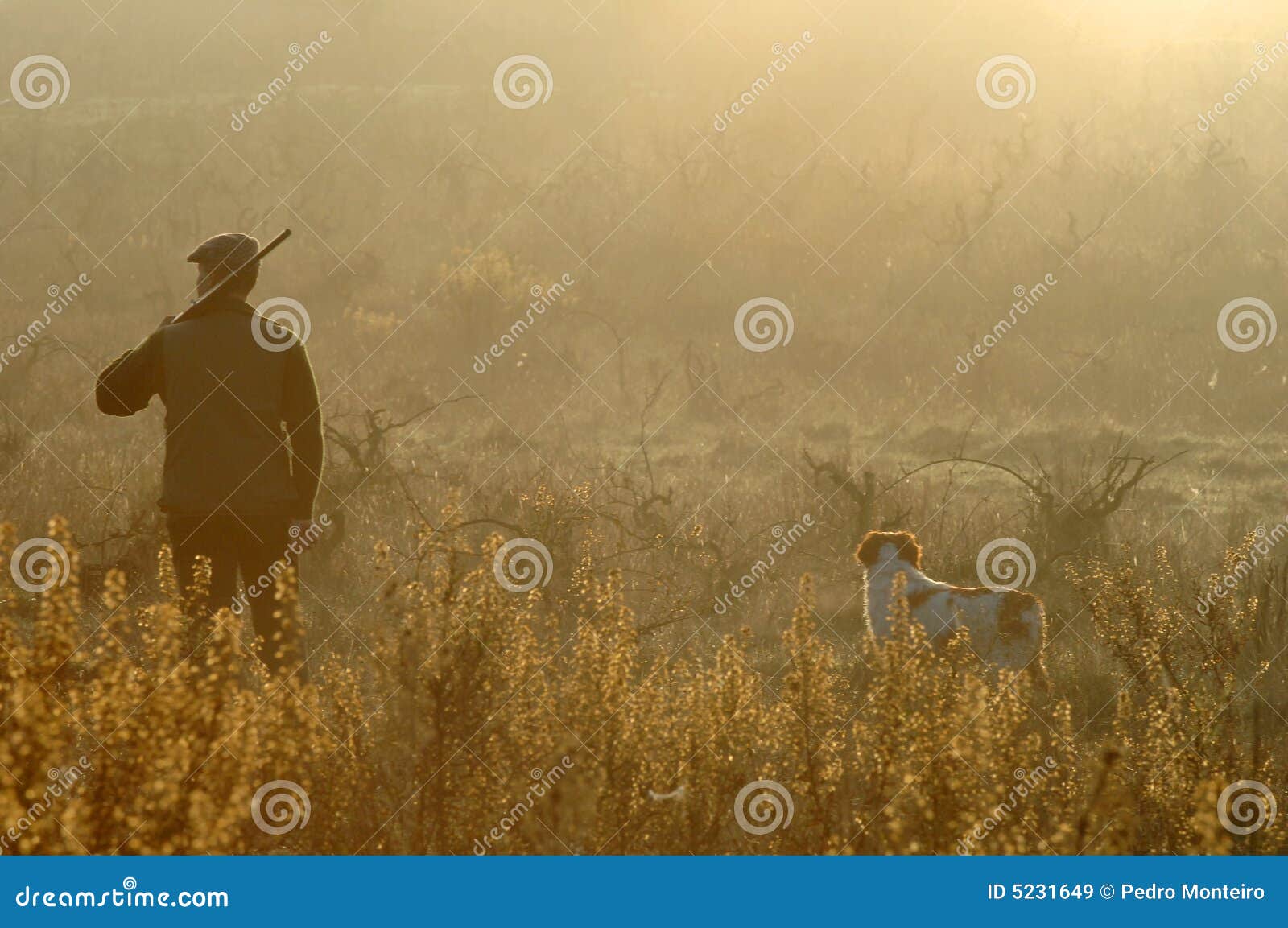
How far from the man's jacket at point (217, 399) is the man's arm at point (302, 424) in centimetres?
1

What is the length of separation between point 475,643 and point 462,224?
2213cm

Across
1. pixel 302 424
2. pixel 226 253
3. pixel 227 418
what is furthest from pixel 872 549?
pixel 226 253

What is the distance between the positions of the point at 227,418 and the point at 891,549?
364 cm

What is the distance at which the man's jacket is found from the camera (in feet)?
18.7

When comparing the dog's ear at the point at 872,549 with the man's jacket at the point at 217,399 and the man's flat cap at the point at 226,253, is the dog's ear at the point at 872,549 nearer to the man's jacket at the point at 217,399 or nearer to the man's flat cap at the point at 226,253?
the man's jacket at the point at 217,399

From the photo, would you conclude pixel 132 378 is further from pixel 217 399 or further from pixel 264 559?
pixel 264 559

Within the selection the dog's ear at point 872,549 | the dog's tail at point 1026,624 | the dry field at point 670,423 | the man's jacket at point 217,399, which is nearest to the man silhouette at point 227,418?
the man's jacket at point 217,399

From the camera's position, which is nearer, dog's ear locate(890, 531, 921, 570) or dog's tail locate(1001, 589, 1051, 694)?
dog's tail locate(1001, 589, 1051, 694)

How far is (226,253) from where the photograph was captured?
18.9ft

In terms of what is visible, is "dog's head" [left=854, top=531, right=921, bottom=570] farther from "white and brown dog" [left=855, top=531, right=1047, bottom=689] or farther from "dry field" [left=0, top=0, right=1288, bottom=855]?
"dry field" [left=0, top=0, right=1288, bottom=855]

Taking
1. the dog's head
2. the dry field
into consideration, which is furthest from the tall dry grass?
the dog's head

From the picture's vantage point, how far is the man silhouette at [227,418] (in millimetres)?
5695

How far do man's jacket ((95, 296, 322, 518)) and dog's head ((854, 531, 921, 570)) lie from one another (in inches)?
130

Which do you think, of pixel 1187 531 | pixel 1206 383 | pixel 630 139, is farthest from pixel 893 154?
pixel 1187 531
